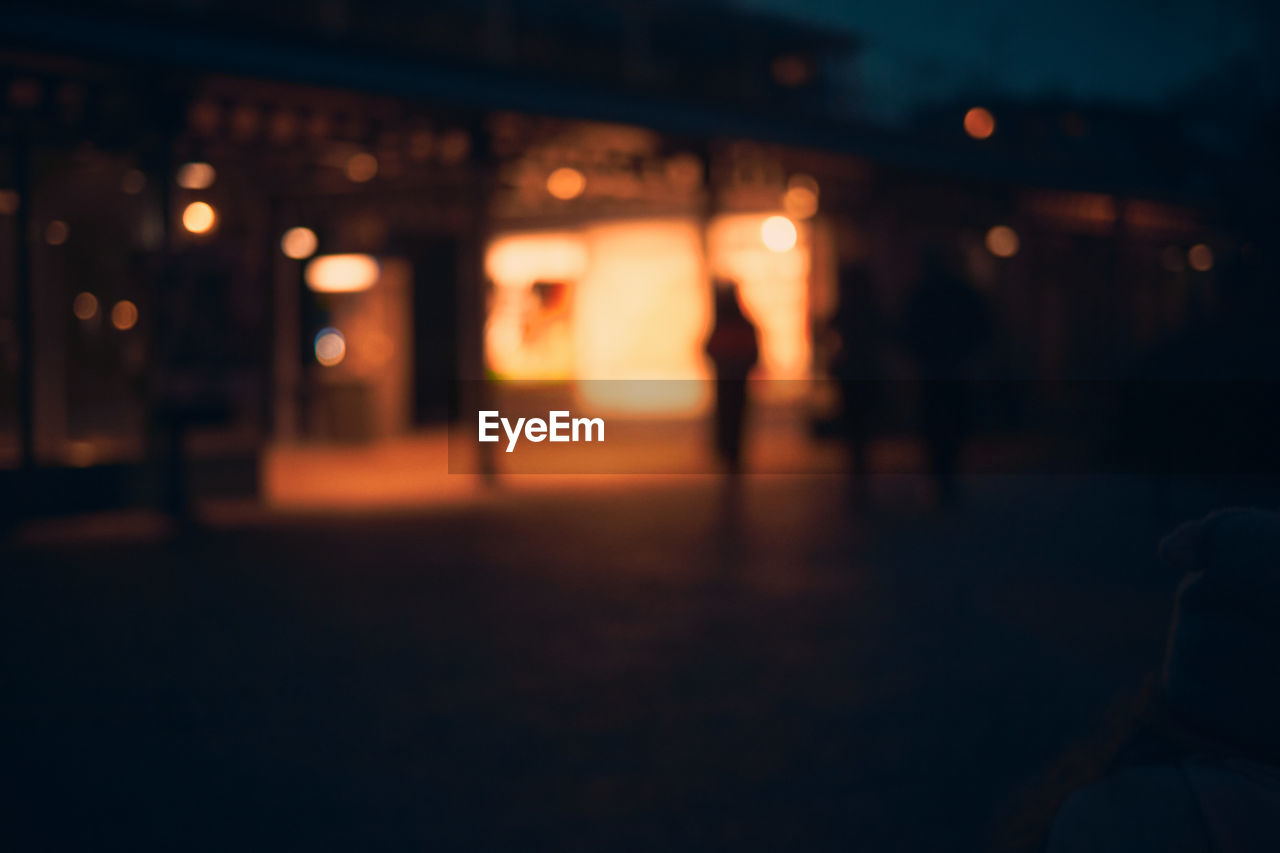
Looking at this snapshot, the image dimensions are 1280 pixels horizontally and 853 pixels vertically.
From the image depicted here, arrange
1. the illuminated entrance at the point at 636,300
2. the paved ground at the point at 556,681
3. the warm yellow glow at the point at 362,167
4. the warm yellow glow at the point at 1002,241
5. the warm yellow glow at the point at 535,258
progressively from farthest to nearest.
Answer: the warm yellow glow at the point at 535,258 → the warm yellow glow at the point at 1002,241 → the illuminated entrance at the point at 636,300 → the warm yellow glow at the point at 362,167 → the paved ground at the point at 556,681

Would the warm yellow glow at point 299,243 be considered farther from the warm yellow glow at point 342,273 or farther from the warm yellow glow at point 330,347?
the warm yellow glow at point 330,347

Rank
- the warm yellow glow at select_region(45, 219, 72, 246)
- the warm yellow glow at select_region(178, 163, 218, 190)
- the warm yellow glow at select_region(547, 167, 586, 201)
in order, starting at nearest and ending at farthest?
the warm yellow glow at select_region(45, 219, 72, 246), the warm yellow glow at select_region(178, 163, 218, 190), the warm yellow glow at select_region(547, 167, 586, 201)

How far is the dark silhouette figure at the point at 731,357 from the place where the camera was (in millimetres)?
11766

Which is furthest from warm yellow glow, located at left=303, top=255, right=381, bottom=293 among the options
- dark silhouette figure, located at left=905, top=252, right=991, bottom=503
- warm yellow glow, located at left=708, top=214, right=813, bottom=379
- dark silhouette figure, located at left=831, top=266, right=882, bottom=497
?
dark silhouette figure, located at left=905, top=252, right=991, bottom=503

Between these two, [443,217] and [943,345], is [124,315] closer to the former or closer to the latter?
[943,345]

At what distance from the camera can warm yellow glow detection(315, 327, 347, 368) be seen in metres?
18.5

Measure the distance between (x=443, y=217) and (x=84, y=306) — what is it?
7.23 metres

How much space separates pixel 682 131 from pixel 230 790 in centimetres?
1040

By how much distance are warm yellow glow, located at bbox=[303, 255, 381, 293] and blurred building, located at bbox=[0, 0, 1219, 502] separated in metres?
0.04

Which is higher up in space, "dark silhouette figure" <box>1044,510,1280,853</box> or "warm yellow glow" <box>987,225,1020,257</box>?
"warm yellow glow" <box>987,225,1020,257</box>

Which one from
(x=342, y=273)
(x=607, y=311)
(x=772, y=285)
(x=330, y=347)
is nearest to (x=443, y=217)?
(x=342, y=273)

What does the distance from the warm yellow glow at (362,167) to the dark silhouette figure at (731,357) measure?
4817 mm

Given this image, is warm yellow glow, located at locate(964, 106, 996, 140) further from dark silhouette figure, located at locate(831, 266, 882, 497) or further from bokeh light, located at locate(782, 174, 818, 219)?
dark silhouette figure, located at locate(831, 266, 882, 497)

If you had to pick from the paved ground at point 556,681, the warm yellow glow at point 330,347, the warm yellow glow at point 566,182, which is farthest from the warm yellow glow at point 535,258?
the paved ground at point 556,681
